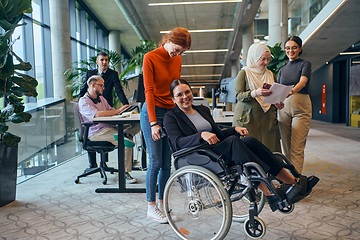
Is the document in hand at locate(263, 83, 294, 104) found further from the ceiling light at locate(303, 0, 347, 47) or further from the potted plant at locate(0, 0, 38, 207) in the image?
the ceiling light at locate(303, 0, 347, 47)

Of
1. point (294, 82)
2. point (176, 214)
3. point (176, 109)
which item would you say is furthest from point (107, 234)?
point (294, 82)

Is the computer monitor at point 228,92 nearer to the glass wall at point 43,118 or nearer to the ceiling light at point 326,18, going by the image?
the glass wall at point 43,118

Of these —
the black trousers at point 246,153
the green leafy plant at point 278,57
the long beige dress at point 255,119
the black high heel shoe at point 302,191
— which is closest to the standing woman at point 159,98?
the black trousers at point 246,153

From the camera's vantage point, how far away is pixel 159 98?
2.01 metres

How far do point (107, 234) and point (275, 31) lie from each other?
7.06 metres

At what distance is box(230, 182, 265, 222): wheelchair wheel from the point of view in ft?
5.34

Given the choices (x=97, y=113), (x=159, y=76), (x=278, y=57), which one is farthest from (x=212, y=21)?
(x=159, y=76)

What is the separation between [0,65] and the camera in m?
2.23

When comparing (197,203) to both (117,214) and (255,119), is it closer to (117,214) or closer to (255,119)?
(117,214)

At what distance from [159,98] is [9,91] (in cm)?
142

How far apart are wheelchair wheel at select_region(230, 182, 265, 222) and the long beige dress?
2.25ft

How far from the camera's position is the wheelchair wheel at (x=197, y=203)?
1485 millimetres

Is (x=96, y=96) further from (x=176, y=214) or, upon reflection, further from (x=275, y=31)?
(x=275, y=31)

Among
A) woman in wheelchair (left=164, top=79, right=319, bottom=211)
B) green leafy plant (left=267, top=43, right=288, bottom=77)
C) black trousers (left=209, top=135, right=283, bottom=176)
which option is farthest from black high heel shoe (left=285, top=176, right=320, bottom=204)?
green leafy plant (left=267, top=43, right=288, bottom=77)
